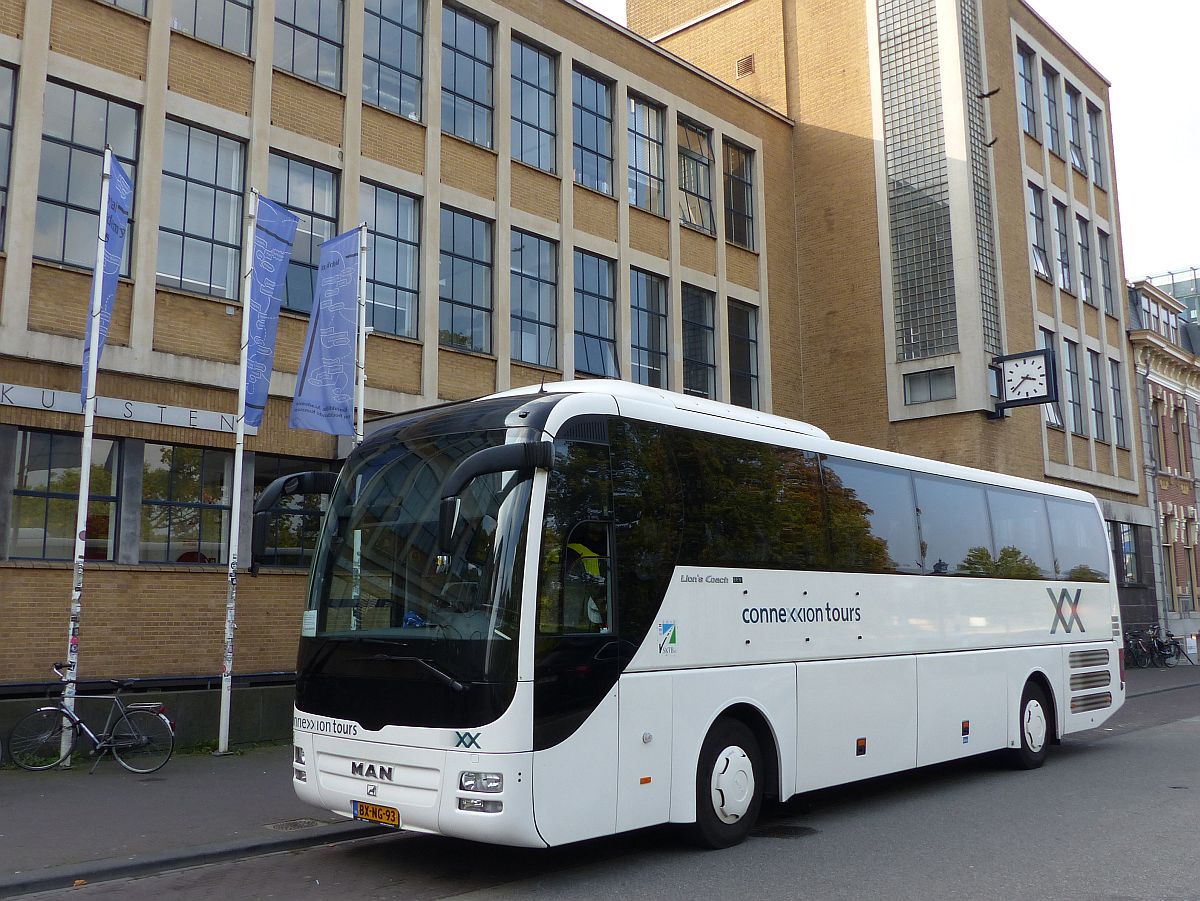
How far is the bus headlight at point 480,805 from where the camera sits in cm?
668

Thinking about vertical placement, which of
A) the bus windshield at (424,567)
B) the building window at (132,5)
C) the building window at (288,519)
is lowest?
the bus windshield at (424,567)

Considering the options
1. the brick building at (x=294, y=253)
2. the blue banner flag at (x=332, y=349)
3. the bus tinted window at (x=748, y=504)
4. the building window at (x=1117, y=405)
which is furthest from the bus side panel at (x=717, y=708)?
the building window at (x=1117, y=405)

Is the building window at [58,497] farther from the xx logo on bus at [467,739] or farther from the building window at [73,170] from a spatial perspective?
the xx logo on bus at [467,739]

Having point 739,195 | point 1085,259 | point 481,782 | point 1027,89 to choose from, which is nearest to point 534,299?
point 739,195

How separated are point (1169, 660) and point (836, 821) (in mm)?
29179

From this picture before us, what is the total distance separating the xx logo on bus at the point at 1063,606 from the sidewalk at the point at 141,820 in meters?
8.57

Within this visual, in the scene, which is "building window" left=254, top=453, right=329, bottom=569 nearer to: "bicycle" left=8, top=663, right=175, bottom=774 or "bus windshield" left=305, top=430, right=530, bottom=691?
"bicycle" left=8, top=663, right=175, bottom=774

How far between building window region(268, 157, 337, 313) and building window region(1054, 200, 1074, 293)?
21.7 metres

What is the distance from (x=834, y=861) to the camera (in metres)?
7.71

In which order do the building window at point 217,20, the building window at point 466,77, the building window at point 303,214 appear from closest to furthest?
Result: the building window at point 217,20
the building window at point 303,214
the building window at point 466,77

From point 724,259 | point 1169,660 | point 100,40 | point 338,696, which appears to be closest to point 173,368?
point 100,40

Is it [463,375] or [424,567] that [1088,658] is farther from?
[463,375]

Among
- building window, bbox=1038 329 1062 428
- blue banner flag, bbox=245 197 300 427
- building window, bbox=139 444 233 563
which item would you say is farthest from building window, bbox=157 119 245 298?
building window, bbox=1038 329 1062 428

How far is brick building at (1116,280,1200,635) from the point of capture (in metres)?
34.3
